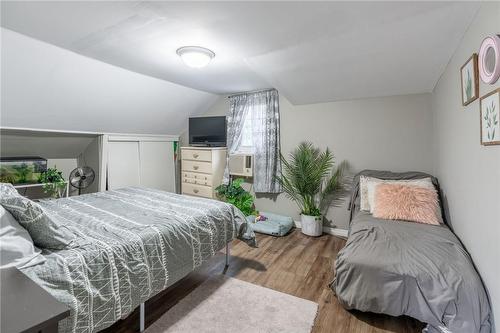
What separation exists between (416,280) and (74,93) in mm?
3730

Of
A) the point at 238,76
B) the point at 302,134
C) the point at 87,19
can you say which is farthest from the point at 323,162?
the point at 87,19

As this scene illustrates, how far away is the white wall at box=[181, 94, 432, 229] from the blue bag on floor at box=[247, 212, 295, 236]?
182mm

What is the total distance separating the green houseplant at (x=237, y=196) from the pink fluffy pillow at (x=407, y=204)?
1849mm

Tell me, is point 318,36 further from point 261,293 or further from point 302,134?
point 261,293

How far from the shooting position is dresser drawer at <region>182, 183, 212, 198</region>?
13.5 ft

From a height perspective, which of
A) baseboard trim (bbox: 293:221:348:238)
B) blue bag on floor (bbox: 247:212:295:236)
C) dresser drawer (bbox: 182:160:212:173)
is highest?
dresser drawer (bbox: 182:160:212:173)

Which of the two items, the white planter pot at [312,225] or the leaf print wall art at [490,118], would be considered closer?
the leaf print wall art at [490,118]

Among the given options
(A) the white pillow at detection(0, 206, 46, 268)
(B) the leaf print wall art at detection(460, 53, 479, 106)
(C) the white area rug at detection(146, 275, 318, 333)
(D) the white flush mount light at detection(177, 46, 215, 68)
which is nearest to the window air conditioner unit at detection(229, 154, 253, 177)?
(D) the white flush mount light at detection(177, 46, 215, 68)

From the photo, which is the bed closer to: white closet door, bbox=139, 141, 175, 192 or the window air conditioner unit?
the window air conditioner unit

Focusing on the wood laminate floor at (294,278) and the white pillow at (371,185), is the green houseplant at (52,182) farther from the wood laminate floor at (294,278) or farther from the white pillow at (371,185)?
the white pillow at (371,185)

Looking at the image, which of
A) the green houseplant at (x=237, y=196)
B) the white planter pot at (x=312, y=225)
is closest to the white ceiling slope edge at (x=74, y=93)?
the green houseplant at (x=237, y=196)

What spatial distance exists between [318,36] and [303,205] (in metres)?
2.32

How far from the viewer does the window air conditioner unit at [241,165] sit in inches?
158

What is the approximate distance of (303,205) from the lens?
3635 mm
